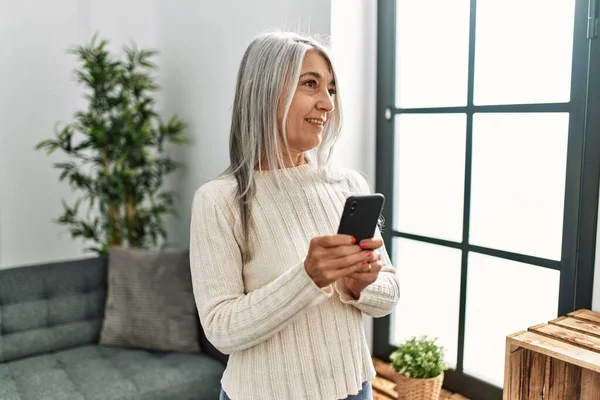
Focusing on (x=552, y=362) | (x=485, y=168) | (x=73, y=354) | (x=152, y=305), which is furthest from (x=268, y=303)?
(x=73, y=354)

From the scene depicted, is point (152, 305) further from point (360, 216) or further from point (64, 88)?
point (360, 216)

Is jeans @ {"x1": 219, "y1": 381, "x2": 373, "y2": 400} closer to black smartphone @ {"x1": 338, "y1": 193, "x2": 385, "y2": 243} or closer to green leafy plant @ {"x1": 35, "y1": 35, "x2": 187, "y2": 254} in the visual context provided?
black smartphone @ {"x1": 338, "y1": 193, "x2": 385, "y2": 243}

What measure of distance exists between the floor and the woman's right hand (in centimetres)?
106

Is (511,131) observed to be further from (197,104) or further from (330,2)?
(197,104)

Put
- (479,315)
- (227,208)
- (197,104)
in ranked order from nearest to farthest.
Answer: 1. (227,208)
2. (479,315)
3. (197,104)

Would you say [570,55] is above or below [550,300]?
above

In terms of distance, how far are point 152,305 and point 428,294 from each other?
1.09 meters

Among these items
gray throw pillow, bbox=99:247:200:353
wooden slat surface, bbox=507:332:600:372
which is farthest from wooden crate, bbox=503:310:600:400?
gray throw pillow, bbox=99:247:200:353

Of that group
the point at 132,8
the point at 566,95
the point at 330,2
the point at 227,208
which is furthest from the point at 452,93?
the point at 132,8

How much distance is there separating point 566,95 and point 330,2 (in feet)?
2.61

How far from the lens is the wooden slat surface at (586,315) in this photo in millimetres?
1306

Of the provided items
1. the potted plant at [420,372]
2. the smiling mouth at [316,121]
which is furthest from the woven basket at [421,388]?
the smiling mouth at [316,121]

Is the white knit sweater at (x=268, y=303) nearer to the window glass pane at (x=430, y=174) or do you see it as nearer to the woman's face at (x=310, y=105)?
the woman's face at (x=310, y=105)

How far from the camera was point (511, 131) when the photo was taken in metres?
1.56
